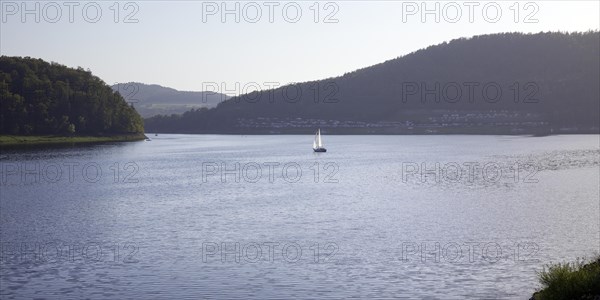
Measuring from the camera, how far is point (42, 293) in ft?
91.7

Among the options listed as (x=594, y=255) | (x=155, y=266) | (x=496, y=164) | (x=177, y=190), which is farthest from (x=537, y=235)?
(x=496, y=164)

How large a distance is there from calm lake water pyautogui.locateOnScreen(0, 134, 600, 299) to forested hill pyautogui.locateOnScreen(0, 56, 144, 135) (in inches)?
3477

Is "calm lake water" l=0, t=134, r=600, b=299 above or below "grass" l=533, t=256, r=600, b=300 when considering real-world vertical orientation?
below

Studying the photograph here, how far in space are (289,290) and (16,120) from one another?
506 feet

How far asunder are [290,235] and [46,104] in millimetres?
150160

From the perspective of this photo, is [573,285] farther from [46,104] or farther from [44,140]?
[46,104]

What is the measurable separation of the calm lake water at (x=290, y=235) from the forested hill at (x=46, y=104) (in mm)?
88328

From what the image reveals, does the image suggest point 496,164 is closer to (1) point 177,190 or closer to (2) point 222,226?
(1) point 177,190

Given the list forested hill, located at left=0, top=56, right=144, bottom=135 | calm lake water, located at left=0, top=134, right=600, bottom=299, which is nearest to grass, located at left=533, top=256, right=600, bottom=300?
calm lake water, located at left=0, top=134, right=600, bottom=299

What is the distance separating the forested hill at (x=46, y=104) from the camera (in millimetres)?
166750

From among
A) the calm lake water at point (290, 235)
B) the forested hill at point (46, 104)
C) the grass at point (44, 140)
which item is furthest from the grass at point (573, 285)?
A: the forested hill at point (46, 104)

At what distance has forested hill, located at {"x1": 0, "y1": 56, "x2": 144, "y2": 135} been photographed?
167 m

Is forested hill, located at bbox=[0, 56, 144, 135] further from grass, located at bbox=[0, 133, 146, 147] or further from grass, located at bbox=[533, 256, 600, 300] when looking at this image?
grass, located at bbox=[533, 256, 600, 300]

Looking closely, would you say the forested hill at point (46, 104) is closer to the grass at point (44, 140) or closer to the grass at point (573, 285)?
the grass at point (44, 140)
